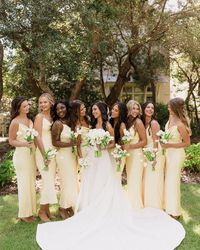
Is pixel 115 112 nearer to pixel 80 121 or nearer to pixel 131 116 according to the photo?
pixel 131 116

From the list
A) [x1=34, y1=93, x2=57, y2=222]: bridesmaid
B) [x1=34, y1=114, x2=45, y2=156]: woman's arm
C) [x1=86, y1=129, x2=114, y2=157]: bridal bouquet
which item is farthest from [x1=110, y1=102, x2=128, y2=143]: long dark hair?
[x1=34, y1=114, x2=45, y2=156]: woman's arm

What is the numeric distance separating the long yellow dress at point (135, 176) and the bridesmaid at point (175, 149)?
1.58ft

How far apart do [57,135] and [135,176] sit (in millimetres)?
1703

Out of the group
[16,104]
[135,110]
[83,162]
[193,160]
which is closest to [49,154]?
[83,162]

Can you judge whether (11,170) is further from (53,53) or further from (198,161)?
(198,161)

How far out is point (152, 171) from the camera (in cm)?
758

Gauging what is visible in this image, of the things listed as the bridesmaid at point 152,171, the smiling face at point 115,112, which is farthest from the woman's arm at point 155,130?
the smiling face at point 115,112

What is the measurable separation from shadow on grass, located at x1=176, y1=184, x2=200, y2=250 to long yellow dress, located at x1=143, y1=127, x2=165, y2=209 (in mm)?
619

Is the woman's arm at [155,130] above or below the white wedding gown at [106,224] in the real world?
above

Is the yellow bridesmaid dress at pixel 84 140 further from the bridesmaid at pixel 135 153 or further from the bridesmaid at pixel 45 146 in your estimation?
the bridesmaid at pixel 135 153

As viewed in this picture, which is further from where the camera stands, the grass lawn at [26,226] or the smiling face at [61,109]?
the smiling face at [61,109]

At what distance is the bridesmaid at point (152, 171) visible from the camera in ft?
24.7

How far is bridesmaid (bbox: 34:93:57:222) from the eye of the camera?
7250 mm

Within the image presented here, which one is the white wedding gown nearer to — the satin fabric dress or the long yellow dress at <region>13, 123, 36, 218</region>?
the satin fabric dress
